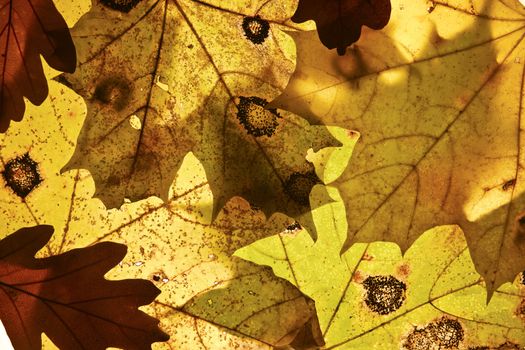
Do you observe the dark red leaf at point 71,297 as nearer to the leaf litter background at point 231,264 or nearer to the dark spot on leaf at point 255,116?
the leaf litter background at point 231,264

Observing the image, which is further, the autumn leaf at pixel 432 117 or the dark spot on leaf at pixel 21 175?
the dark spot on leaf at pixel 21 175

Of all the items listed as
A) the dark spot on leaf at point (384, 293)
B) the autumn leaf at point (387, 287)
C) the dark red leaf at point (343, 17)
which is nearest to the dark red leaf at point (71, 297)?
the autumn leaf at point (387, 287)

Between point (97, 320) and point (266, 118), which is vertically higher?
point (266, 118)

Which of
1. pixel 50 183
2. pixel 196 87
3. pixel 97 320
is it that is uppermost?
pixel 196 87

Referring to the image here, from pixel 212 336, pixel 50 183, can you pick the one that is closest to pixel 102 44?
pixel 50 183

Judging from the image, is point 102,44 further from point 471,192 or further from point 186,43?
point 471,192

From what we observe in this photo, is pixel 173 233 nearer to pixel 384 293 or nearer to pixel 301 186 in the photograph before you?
pixel 301 186

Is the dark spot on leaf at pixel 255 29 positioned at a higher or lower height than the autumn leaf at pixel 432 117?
higher

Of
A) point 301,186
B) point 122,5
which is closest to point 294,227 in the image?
point 301,186
